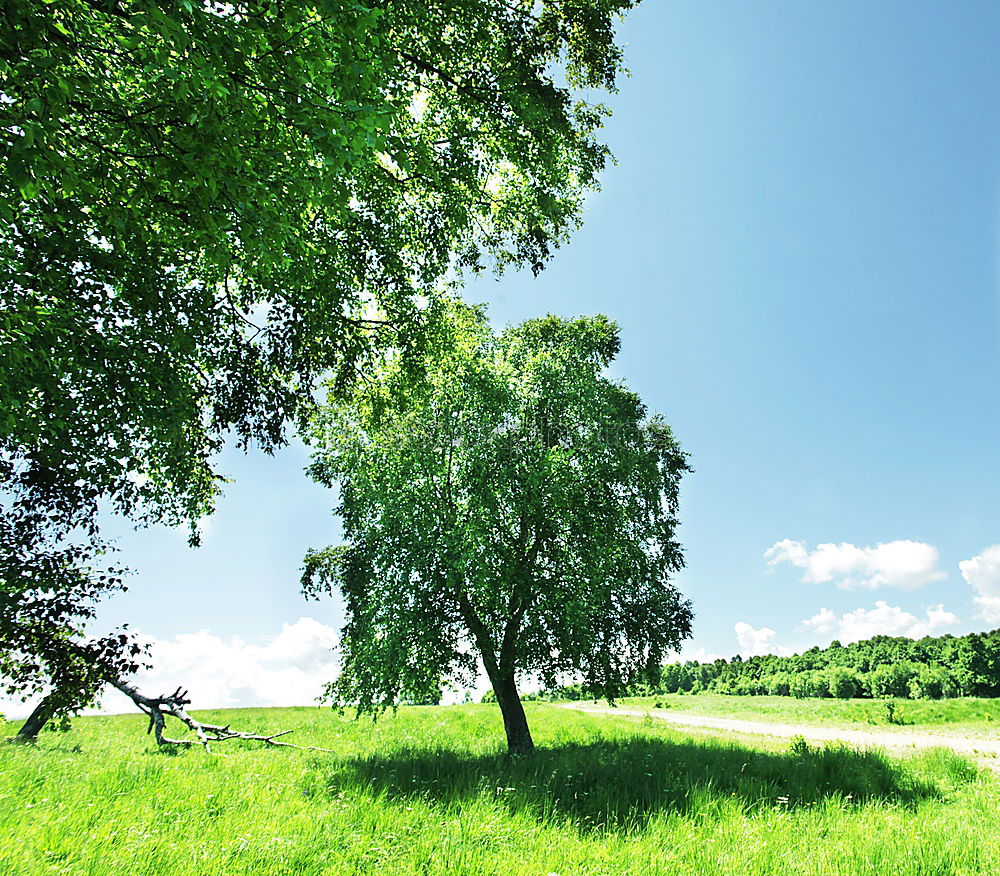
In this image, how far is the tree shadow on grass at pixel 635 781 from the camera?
762cm

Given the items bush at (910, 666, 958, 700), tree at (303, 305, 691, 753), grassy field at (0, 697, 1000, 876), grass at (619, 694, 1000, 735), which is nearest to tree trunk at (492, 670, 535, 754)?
tree at (303, 305, 691, 753)

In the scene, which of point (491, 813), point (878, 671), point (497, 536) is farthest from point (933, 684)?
point (491, 813)

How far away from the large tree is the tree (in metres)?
3.46

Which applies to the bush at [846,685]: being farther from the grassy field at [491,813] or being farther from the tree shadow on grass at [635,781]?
the grassy field at [491,813]

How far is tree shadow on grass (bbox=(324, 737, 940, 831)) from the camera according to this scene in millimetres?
7621

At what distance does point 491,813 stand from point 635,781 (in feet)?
12.3

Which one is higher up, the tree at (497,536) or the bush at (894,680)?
the tree at (497,536)

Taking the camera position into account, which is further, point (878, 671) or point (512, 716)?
point (878, 671)

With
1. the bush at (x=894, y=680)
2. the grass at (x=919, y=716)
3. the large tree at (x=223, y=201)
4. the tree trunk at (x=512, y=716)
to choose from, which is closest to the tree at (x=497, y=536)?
the tree trunk at (x=512, y=716)

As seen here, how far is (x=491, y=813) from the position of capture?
272 inches

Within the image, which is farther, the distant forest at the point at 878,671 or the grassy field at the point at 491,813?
the distant forest at the point at 878,671

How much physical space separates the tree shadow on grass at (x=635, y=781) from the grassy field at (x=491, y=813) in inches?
1.9

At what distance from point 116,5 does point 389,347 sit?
6.08 metres

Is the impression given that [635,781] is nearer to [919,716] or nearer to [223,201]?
[223,201]
